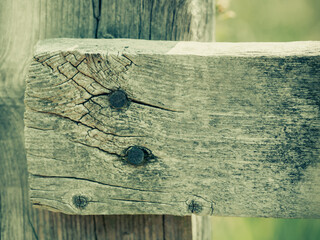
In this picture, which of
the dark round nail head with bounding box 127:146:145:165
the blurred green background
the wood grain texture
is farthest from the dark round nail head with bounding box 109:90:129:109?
the blurred green background

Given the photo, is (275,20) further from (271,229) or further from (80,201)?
(80,201)

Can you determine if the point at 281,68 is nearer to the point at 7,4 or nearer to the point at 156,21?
the point at 156,21

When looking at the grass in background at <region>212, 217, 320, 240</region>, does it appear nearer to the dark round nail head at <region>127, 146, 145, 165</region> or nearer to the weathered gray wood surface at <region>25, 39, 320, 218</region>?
the weathered gray wood surface at <region>25, 39, 320, 218</region>

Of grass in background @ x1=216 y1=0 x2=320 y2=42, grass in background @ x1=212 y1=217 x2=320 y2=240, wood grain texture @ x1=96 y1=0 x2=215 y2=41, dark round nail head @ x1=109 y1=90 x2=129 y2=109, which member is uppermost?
grass in background @ x1=216 y1=0 x2=320 y2=42

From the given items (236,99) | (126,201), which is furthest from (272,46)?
(126,201)

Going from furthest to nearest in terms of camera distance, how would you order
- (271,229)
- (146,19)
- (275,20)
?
(275,20) < (271,229) < (146,19)

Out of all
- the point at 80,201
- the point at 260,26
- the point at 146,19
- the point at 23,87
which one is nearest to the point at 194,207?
the point at 80,201
